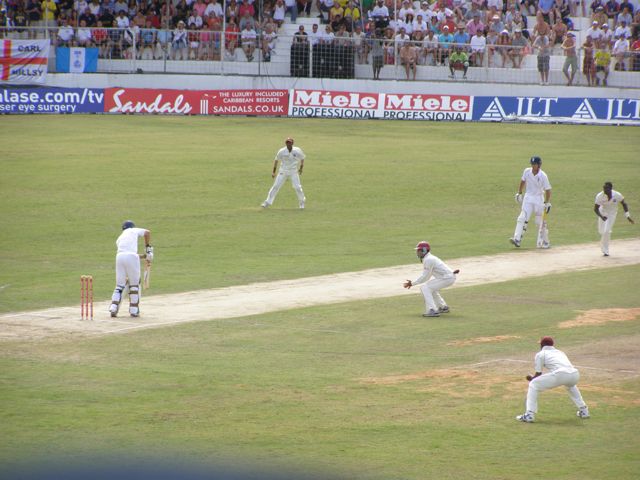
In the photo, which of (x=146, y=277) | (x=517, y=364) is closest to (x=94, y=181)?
(x=146, y=277)

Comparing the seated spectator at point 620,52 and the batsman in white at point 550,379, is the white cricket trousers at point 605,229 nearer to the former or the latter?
the batsman in white at point 550,379

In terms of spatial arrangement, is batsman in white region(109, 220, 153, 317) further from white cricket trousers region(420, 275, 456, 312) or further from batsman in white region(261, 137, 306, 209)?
batsman in white region(261, 137, 306, 209)

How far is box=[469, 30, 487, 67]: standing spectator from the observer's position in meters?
53.1

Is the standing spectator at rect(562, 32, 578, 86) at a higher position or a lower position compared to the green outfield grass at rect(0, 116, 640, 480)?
higher

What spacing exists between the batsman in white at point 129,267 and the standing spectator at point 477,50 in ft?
116

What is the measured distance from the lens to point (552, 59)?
52781mm

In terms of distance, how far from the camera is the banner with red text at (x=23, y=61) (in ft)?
165

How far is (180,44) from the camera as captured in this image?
52.6 metres

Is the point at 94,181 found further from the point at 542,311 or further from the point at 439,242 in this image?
the point at 542,311

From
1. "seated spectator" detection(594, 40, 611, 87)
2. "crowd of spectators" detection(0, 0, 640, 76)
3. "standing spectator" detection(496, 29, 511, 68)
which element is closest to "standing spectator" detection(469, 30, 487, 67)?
"crowd of spectators" detection(0, 0, 640, 76)

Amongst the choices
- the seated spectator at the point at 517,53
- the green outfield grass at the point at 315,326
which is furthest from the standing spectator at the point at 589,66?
the green outfield grass at the point at 315,326

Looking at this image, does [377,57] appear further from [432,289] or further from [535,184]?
[432,289]

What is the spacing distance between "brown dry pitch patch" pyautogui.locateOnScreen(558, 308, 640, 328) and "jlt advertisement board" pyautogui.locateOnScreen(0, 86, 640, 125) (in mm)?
31659

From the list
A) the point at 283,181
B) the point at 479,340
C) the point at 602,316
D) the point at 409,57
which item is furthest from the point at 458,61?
the point at 479,340
